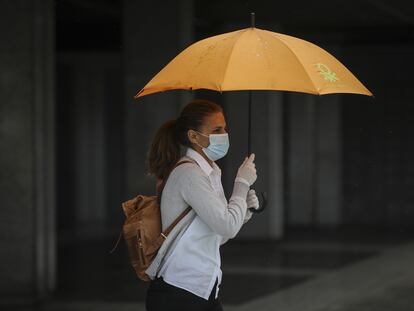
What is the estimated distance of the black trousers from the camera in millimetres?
4051

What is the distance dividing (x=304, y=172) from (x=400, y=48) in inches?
127

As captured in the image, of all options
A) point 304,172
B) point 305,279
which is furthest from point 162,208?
point 304,172

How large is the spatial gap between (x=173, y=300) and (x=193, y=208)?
392mm

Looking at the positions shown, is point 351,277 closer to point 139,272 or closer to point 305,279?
point 305,279

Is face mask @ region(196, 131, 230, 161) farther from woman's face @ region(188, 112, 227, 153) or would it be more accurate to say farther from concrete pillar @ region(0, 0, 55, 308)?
concrete pillar @ region(0, 0, 55, 308)

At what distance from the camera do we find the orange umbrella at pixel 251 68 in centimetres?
428

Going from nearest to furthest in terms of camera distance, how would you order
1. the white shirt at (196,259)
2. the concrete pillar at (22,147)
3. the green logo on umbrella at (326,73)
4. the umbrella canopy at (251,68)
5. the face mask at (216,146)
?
1. the white shirt at (196,259)
2. the face mask at (216,146)
3. the umbrella canopy at (251,68)
4. the green logo on umbrella at (326,73)
5. the concrete pillar at (22,147)

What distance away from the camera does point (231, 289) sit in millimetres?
10953

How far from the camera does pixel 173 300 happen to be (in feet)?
13.3

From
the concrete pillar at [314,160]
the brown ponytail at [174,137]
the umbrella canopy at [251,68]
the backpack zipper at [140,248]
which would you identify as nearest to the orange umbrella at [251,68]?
the umbrella canopy at [251,68]

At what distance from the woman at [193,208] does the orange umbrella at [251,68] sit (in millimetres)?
184

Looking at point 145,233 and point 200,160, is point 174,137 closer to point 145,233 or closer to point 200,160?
point 200,160

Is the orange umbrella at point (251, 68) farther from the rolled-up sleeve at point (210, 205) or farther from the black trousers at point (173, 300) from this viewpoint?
the black trousers at point (173, 300)

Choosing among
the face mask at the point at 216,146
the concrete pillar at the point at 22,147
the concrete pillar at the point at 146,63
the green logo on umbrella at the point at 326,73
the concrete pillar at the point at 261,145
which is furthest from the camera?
the concrete pillar at the point at 261,145
